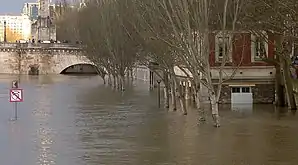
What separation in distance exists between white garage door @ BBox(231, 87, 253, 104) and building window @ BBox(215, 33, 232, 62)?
2291 mm

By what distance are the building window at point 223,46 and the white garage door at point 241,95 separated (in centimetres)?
229

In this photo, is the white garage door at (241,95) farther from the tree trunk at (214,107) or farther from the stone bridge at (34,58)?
the stone bridge at (34,58)

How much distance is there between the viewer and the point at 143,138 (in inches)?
945

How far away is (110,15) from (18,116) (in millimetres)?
23994

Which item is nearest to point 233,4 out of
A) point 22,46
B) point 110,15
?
point 110,15

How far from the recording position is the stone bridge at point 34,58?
11894cm

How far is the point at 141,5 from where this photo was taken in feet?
107

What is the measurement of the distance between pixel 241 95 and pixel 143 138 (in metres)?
18.4

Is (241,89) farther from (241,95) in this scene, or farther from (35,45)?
(35,45)

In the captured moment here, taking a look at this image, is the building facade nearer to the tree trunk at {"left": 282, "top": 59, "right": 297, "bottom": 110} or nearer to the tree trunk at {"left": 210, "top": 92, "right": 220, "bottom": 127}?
the tree trunk at {"left": 282, "top": 59, "right": 297, "bottom": 110}

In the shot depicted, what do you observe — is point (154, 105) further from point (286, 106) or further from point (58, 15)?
point (58, 15)

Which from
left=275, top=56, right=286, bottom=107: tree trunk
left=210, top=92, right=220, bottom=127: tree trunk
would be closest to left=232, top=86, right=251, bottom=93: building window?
left=275, top=56, right=286, bottom=107: tree trunk

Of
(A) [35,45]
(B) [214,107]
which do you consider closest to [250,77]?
(B) [214,107]

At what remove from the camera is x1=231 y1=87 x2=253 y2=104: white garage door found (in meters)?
41.1
